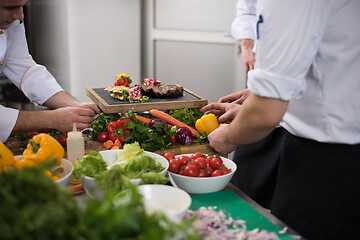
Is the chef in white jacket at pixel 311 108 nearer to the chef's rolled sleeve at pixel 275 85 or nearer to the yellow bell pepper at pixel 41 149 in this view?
the chef's rolled sleeve at pixel 275 85

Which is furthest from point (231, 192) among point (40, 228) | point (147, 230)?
point (40, 228)

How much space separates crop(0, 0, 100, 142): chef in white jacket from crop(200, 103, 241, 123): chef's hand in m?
0.65

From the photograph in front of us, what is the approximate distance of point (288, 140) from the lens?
1628 mm

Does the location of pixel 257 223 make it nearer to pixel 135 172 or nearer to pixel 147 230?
pixel 135 172

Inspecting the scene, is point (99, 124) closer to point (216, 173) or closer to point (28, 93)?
point (28, 93)

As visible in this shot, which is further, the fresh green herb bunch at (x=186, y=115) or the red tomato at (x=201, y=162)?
the fresh green herb bunch at (x=186, y=115)

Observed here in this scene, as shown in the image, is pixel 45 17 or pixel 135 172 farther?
pixel 45 17

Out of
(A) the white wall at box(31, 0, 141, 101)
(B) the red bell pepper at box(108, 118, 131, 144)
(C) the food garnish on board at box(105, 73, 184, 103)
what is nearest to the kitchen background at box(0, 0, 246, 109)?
(A) the white wall at box(31, 0, 141, 101)

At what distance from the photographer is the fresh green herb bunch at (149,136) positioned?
74.5 inches

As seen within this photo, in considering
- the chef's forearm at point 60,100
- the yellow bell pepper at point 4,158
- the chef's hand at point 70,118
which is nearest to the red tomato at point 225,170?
the yellow bell pepper at point 4,158

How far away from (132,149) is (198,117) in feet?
2.67

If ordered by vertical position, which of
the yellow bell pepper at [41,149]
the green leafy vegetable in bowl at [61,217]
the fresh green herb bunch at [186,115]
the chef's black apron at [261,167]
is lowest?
the chef's black apron at [261,167]

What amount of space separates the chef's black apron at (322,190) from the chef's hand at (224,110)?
542mm

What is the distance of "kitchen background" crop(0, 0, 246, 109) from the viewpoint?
4.13 metres
